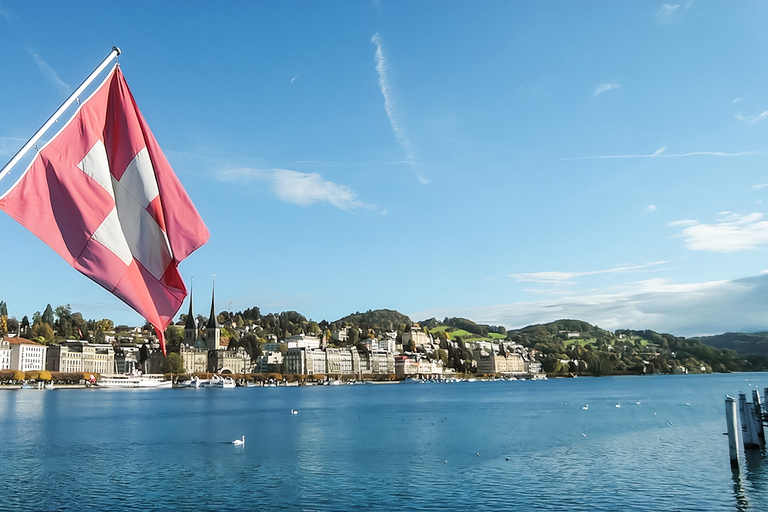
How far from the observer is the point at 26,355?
511 feet

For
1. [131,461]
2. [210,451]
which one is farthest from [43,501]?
[210,451]

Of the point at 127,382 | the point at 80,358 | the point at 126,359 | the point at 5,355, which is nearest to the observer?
the point at 5,355

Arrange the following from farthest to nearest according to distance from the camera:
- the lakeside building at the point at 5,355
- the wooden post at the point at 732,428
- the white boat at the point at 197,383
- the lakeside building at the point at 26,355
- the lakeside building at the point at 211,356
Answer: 1. the lakeside building at the point at 211,356
2. the white boat at the point at 197,383
3. the lakeside building at the point at 26,355
4. the lakeside building at the point at 5,355
5. the wooden post at the point at 732,428

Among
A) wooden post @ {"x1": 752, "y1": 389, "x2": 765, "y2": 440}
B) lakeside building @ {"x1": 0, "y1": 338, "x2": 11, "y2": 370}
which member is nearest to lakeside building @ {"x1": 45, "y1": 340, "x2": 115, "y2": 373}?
lakeside building @ {"x1": 0, "y1": 338, "x2": 11, "y2": 370}

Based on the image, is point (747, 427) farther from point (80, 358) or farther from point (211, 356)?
point (211, 356)

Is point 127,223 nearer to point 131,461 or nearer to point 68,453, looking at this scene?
point 131,461

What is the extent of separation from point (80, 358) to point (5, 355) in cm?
1831

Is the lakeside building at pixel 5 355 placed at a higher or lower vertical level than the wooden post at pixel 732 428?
higher

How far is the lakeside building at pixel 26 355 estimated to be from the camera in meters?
154

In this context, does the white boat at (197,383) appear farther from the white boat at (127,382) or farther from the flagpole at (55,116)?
the flagpole at (55,116)

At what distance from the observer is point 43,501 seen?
21.8 m

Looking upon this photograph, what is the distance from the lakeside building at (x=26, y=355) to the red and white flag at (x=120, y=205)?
167m

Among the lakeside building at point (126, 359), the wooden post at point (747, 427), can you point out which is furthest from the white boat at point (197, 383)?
the wooden post at point (747, 427)

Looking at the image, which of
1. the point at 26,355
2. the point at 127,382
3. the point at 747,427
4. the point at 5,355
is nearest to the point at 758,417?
the point at 747,427
